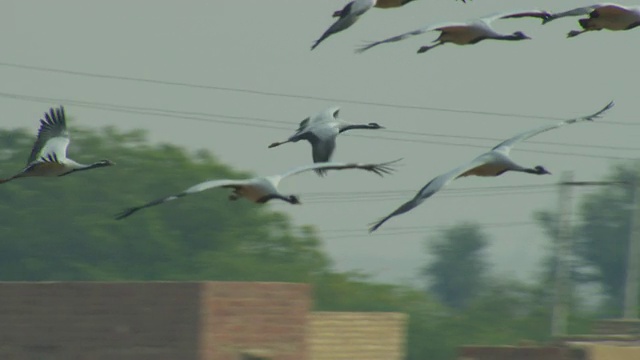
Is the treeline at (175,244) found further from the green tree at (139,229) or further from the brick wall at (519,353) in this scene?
the brick wall at (519,353)

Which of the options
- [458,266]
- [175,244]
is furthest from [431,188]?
[458,266]

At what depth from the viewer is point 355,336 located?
25.1m

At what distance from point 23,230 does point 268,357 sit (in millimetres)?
32757

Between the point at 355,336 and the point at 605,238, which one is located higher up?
the point at 355,336

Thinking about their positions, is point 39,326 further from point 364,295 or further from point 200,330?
point 364,295

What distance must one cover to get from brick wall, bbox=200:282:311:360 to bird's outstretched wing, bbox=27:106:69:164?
15.8ft

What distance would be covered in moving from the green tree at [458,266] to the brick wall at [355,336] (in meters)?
59.7

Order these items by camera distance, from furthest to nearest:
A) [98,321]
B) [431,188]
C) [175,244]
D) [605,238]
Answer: [605,238] < [175,244] < [98,321] < [431,188]

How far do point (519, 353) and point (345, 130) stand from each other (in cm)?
487

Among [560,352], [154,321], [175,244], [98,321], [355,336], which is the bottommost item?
[175,244]

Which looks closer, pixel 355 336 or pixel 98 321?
pixel 98 321

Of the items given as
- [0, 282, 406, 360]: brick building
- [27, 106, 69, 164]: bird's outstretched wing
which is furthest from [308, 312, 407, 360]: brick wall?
[27, 106, 69, 164]: bird's outstretched wing

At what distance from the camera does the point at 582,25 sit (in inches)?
549

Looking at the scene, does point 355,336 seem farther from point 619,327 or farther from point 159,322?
point 159,322
